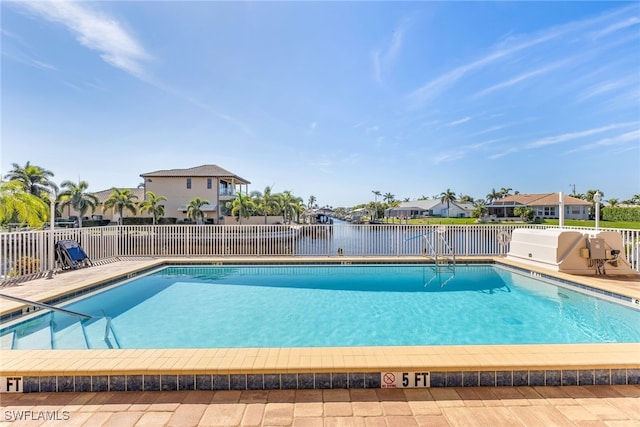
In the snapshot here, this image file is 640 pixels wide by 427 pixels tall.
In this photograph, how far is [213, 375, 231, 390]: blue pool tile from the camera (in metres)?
2.35

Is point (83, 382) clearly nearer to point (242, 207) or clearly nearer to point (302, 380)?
point (302, 380)

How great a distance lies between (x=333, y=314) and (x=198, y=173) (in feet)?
94.1

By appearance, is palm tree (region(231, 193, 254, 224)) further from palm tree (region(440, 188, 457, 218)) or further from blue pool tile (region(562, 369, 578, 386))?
palm tree (region(440, 188, 457, 218))

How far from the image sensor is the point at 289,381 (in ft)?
7.77

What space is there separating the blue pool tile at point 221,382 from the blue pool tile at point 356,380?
3.06 ft

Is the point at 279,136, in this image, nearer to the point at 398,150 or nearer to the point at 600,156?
the point at 398,150

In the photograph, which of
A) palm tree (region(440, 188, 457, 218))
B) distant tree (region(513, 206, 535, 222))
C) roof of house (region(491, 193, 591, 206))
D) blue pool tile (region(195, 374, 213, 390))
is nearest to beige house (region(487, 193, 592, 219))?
roof of house (region(491, 193, 591, 206))

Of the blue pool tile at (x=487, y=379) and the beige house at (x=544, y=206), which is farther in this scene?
the beige house at (x=544, y=206)

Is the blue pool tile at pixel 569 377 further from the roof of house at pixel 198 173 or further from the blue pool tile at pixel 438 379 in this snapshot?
the roof of house at pixel 198 173

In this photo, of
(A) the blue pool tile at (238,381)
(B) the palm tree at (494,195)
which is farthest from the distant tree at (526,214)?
(A) the blue pool tile at (238,381)

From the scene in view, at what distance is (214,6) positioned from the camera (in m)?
8.30

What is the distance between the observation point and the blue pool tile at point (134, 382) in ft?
7.67

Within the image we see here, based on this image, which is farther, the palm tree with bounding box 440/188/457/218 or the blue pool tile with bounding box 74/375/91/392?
the palm tree with bounding box 440/188/457/218

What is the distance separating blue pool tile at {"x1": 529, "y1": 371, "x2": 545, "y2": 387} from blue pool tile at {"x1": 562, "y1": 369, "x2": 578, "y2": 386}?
0.57 feet
